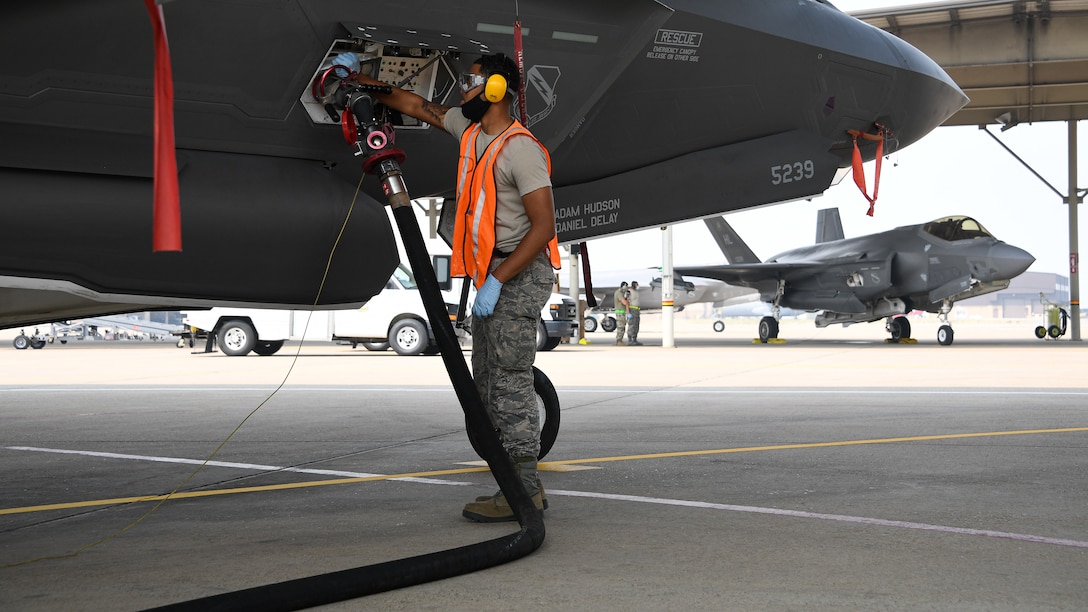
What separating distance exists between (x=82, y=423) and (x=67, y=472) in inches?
113

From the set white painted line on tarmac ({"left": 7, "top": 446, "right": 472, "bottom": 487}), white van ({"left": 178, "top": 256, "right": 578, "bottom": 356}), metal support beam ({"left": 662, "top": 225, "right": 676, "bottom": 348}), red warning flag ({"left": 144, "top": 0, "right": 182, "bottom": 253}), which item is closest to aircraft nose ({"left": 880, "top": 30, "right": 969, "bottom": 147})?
white painted line on tarmac ({"left": 7, "top": 446, "right": 472, "bottom": 487})

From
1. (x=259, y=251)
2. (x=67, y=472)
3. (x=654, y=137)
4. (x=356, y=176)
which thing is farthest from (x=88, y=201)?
(x=654, y=137)

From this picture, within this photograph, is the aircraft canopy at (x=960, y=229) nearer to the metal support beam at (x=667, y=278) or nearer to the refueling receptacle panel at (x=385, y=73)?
the metal support beam at (x=667, y=278)

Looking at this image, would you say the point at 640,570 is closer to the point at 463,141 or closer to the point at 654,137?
the point at 463,141

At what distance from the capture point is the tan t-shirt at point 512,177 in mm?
4000

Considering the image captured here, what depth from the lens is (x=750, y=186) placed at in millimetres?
5801

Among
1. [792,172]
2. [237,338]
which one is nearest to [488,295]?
[792,172]

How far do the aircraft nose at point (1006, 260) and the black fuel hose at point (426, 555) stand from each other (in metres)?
23.1

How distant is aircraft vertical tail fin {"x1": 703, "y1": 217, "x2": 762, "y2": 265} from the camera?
126 ft

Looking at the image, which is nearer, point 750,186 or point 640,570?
point 640,570

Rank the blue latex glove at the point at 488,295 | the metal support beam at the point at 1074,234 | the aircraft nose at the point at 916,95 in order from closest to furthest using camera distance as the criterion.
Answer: the blue latex glove at the point at 488,295 < the aircraft nose at the point at 916,95 < the metal support beam at the point at 1074,234

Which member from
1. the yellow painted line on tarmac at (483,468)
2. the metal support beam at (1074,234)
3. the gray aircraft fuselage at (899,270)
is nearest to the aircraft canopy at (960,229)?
the gray aircraft fuselage at (899,270)

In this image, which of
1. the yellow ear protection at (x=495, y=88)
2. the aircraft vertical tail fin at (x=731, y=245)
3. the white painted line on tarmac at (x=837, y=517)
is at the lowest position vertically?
the white painted line on tarmac at (x=837, y=517)

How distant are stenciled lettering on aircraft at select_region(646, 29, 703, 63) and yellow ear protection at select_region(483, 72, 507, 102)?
4.57ft
